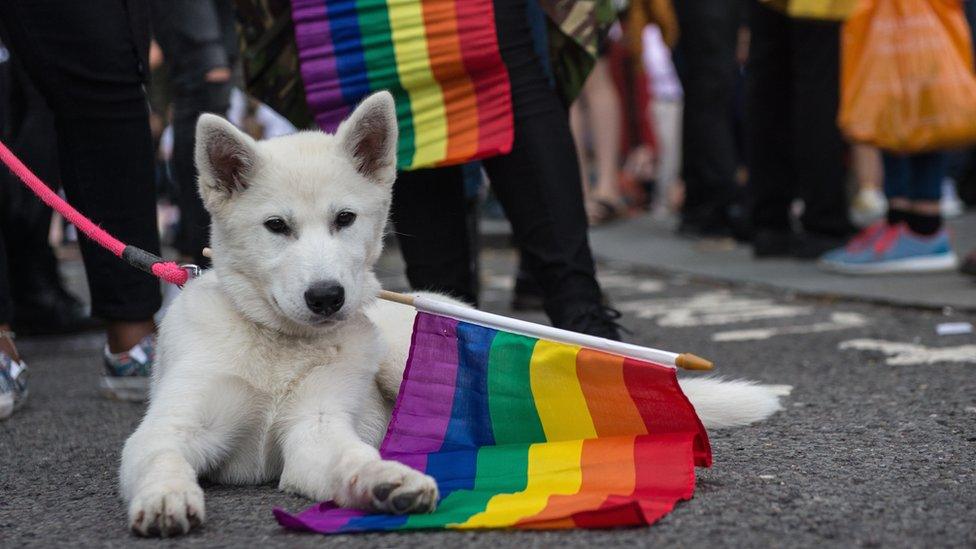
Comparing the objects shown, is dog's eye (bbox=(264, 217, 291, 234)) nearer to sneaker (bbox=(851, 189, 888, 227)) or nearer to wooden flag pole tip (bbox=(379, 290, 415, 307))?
wooden flag pole tip (bbox=(379, 290, 415, 307))

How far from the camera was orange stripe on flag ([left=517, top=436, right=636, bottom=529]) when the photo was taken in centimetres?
230

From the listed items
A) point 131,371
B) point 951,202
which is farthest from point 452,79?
point 951,202

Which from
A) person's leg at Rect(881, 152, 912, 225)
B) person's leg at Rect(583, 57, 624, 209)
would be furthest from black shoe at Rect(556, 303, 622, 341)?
person's leg at Rect(583, 57, 624, 209)

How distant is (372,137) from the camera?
3.03 metres

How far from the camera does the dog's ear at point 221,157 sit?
285 cm

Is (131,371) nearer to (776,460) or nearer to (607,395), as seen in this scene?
(607,395)

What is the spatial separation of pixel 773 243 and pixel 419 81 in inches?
167

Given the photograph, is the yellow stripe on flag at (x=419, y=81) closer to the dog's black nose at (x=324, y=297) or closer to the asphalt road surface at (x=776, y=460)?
the dog's black nose at (x=324, y=297)

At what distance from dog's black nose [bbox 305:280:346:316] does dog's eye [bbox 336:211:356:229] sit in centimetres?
22

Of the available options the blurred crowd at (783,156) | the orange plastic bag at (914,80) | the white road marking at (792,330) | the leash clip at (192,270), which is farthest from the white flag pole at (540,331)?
the orange plastic bag at (914,80)

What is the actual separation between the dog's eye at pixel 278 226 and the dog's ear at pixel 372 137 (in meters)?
0.27

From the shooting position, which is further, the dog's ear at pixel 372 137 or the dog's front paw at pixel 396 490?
the dog's ear at pixel 372 137

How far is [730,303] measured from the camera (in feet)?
20.3

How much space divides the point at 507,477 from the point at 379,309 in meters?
0.94
